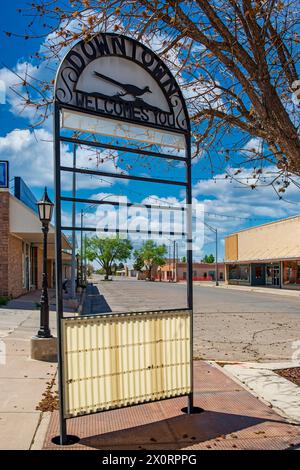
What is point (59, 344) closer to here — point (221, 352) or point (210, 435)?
point (210, 435)

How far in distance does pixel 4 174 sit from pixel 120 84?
16235mm

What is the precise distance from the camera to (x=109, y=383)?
480 centimetres

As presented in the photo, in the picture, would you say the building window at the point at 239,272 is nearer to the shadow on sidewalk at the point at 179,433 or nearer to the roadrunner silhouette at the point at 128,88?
the shadow on sidewalk at the point at 179,433

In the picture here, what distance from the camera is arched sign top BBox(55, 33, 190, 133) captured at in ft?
16.1

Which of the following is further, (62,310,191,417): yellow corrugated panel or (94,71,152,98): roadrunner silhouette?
(94,71,152,98): roadrunner silhouette

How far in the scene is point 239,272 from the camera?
55312 millimetres

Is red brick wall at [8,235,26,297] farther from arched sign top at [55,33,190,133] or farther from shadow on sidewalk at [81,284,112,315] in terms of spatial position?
arched sign top at [55,33,190,133]

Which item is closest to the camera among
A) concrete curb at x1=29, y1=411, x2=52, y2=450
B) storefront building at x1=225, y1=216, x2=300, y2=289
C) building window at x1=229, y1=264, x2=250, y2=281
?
concrete curb at x1=29, y1=411, x2=52, y2=450

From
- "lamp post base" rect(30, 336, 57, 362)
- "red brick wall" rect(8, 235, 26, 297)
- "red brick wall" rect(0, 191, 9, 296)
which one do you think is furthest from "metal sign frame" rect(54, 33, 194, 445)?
"red brick wall" rect(8, 235, 26, 297)

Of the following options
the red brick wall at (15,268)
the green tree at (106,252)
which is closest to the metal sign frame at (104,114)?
the red brick wall at (15,268)

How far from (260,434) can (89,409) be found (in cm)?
181

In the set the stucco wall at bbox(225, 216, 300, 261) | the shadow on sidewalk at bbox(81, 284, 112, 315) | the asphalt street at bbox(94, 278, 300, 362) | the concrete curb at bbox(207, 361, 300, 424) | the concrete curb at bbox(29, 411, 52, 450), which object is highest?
the stucco wall at bbox(225, 216, 300, 261)

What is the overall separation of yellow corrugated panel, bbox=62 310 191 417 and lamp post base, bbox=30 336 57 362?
369cm

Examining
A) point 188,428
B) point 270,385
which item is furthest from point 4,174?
point 188,428
